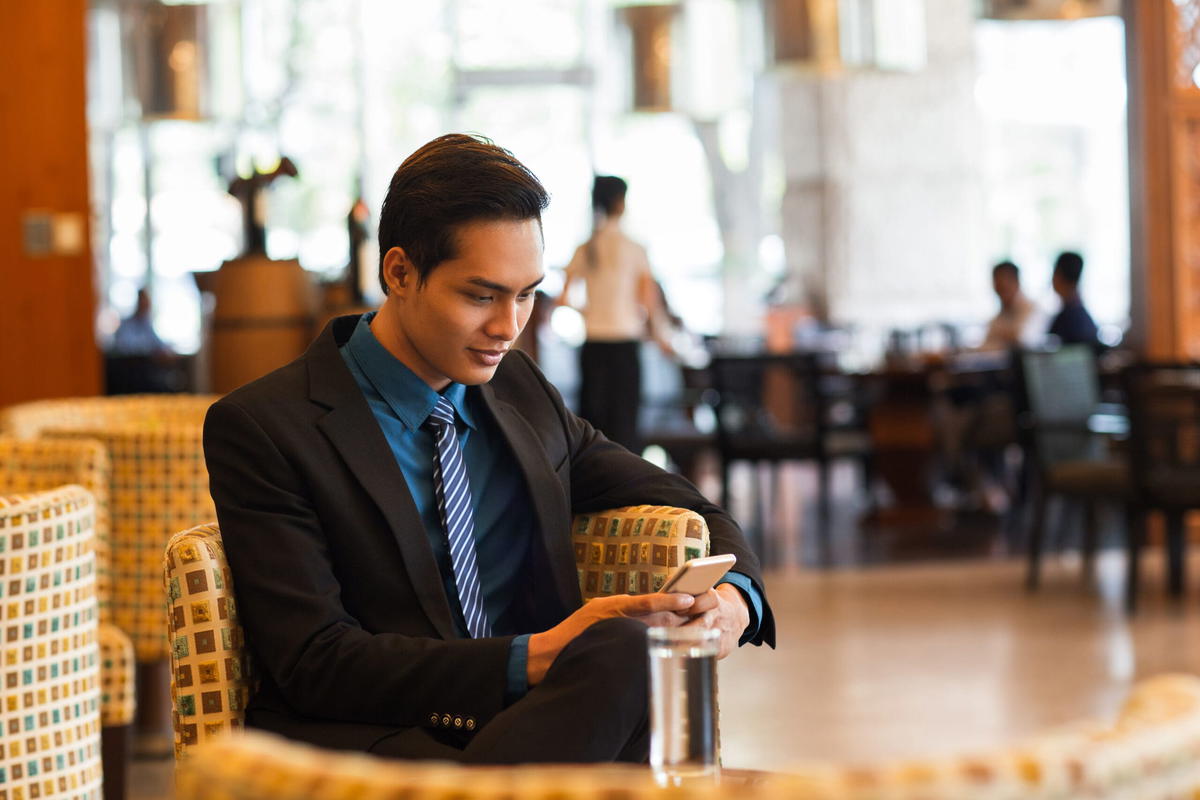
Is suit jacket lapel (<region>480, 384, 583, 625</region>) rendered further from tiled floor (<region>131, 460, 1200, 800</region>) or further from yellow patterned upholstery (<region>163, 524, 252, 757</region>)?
tiled floor (<region>131, 460, 1200, 800</region>)

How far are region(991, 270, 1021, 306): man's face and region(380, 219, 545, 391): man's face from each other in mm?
6712

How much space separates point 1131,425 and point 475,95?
885 cm

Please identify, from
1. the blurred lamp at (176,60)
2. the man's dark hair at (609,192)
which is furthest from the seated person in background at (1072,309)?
the blurred lamp at (176,60)

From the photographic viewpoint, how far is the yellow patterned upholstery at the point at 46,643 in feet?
6.23

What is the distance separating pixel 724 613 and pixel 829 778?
99 centimetres

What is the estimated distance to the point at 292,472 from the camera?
1.56 m

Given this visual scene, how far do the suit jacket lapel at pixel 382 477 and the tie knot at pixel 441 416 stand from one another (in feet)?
0.34

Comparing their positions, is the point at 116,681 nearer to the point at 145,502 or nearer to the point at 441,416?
the point at 145,502

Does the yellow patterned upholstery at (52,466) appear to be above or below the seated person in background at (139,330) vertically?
below

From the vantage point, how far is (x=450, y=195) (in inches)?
62.4

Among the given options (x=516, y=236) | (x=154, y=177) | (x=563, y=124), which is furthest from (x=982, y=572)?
(x=154, y=177)

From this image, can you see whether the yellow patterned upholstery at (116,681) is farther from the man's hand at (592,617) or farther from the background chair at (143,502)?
the man's hand at (592,617)

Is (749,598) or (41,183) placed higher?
(41,183)

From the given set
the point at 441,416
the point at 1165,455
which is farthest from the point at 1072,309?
the point at 441,416
